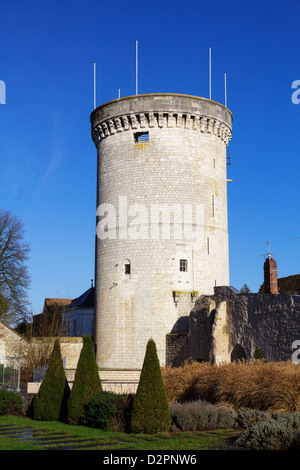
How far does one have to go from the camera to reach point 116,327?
25906 mm

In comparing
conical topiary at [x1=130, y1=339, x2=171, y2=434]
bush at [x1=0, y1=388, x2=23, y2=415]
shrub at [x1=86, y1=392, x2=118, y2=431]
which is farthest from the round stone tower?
conical topiary at [x1=130, y1=339, x2=171, y2=434]

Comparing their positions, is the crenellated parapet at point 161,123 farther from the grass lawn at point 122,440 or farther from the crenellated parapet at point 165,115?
the grass lawn at point 122,440

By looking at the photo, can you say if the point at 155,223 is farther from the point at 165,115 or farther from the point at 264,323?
the point at 264,323

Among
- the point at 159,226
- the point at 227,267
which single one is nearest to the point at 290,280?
the point at 227,267

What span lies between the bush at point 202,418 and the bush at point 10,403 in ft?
19.1

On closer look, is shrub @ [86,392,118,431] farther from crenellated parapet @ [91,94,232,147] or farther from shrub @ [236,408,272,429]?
crenellated parapet @ [91,94,232,147]

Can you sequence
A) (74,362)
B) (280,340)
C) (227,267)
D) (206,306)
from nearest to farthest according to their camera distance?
(280,340) < (206,306) < (227,267) < (74,362)

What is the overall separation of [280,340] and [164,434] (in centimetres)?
746

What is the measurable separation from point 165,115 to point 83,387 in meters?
15.5

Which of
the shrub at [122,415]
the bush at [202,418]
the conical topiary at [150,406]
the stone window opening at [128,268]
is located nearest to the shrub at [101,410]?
the shrub at [122,415]

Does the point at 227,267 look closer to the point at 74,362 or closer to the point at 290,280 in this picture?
the point at 290,280

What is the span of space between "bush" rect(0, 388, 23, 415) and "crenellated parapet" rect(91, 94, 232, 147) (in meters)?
14.7

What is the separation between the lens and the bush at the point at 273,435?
989 centimetres
